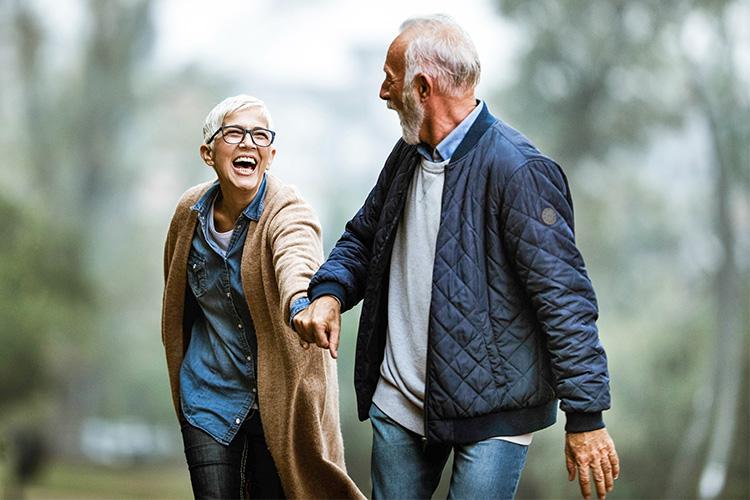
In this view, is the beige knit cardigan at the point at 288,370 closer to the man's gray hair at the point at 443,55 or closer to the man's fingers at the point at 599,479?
the man's gray hair at the point at 443,55

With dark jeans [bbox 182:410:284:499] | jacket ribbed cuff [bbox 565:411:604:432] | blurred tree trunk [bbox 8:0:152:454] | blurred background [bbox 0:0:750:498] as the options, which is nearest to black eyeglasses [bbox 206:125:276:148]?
dark jeans [bbox 182:410:284:499]

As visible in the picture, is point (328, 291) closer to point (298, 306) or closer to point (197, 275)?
point (298, 306)

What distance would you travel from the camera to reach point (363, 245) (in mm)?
3016

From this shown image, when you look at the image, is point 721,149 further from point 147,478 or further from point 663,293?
point 147,478

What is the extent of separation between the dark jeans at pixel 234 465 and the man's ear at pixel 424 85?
3.50 ft

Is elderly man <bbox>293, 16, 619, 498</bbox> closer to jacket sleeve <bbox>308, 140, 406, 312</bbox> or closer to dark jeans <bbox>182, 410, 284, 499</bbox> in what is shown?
jacket sleeve <bbox>308, 140, 406, 312</bbox>

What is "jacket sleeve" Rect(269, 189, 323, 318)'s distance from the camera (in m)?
2.96

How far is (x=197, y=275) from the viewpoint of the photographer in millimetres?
3320

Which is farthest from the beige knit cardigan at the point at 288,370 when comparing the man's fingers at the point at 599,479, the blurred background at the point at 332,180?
the blurred background at the point at 332,180

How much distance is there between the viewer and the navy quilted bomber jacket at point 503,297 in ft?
8.41

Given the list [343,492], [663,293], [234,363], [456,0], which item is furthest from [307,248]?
[456,0]

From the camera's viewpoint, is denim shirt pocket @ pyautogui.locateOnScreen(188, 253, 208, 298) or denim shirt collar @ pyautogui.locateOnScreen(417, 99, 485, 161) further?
denim shirt pocket @ pyautogui.locateOnScreen(188, 253, 208, 298)

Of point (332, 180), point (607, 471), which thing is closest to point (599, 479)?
point (607, 471)

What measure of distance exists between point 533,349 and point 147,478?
32.2ft
